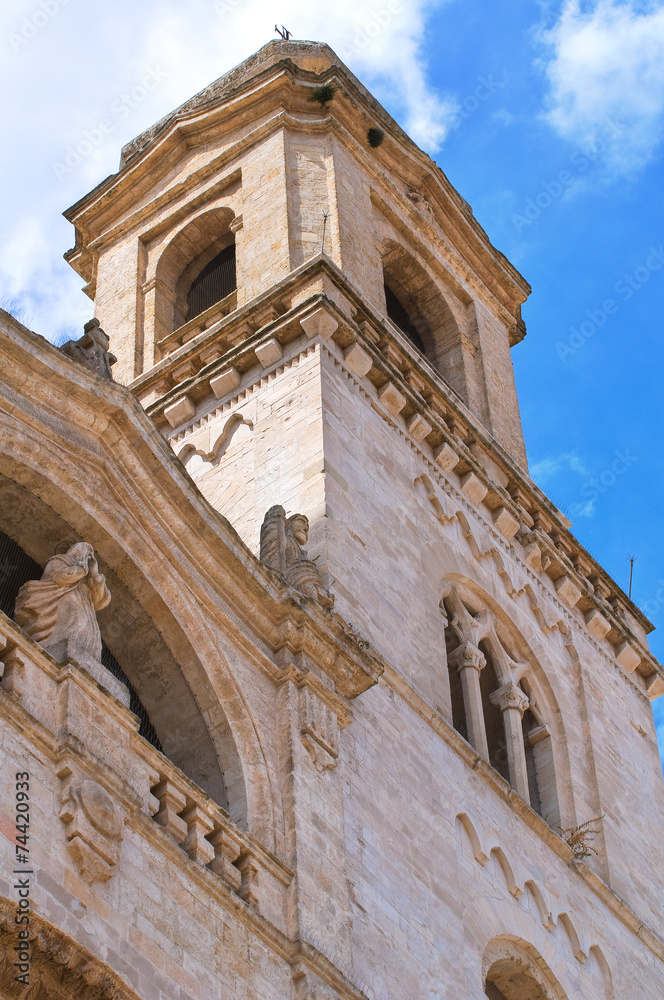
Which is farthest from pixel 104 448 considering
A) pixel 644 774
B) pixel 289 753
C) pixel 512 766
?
pixel 644 774

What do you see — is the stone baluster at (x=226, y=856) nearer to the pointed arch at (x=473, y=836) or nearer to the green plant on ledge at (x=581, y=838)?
the pointed arch at (x=473, y=836)

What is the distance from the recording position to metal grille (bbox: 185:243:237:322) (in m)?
27.1

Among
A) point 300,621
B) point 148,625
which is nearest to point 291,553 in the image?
point 300,621

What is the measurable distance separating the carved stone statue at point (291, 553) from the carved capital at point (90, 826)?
4607mm

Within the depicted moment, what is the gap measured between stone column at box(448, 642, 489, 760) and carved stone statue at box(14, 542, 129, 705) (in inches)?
227

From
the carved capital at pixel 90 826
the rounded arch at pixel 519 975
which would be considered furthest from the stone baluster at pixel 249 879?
the rounded arch at pixel 519 975

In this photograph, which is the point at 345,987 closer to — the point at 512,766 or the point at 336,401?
the point at 512,766

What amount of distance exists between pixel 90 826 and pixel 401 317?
637 inches

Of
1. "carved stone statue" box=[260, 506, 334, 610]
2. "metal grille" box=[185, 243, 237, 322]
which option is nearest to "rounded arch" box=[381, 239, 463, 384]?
"metal grille" box=[185, 243, 237, 322]

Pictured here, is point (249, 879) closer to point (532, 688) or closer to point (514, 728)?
point (514, 728)

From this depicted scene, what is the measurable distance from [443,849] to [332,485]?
4092mm

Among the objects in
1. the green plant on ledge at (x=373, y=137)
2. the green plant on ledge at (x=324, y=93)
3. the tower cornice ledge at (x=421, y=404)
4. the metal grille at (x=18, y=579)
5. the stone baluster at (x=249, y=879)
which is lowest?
the stone baluster at (x=249, y=879)

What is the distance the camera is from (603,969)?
19.3m

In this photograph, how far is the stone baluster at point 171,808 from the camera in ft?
46.1
